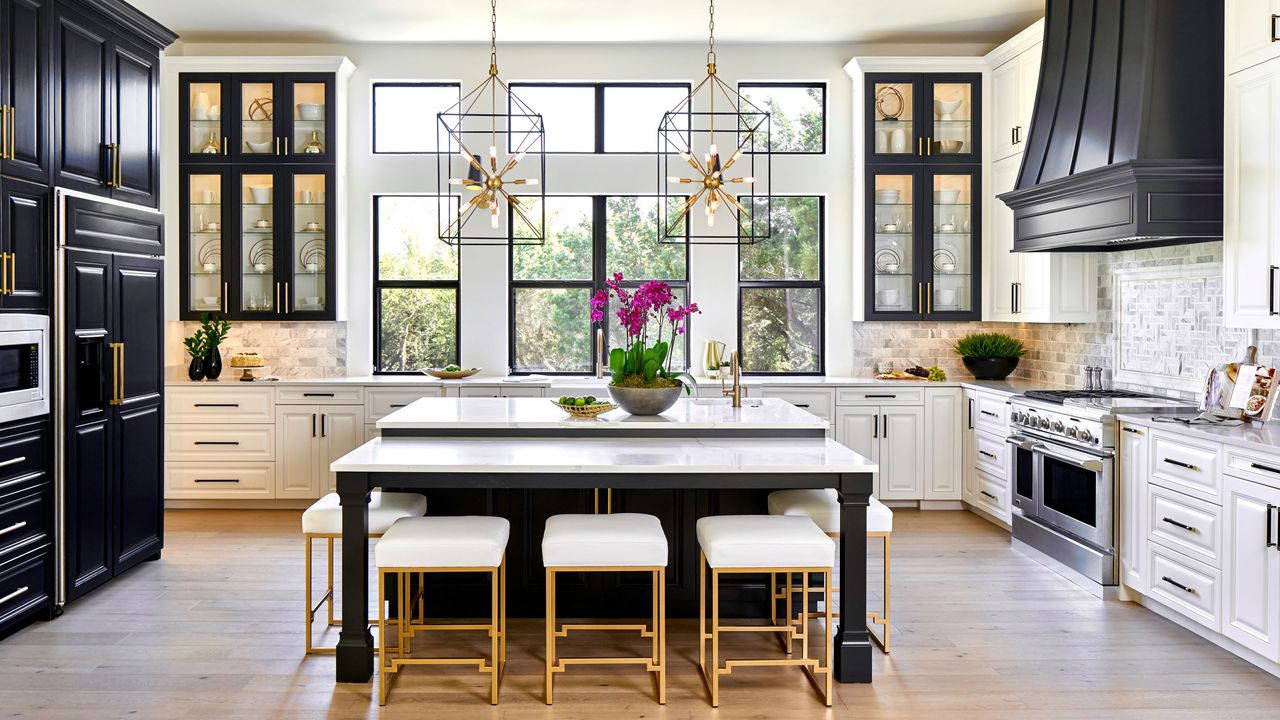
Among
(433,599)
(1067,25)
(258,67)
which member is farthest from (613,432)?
(258,67)

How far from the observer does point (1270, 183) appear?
3.76 metres

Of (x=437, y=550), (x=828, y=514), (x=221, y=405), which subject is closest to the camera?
(x=437, y=550)

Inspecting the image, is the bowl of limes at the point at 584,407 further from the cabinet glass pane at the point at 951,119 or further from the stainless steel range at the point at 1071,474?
the cabinet glass pane at the point at 951,119

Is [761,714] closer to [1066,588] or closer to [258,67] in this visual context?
[1066,588]

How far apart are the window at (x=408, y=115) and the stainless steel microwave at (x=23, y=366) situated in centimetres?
328

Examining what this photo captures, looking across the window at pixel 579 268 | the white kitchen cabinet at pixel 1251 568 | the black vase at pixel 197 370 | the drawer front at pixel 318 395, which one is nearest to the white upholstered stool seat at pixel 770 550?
the white kitchen cabinet at pixel 1251 568

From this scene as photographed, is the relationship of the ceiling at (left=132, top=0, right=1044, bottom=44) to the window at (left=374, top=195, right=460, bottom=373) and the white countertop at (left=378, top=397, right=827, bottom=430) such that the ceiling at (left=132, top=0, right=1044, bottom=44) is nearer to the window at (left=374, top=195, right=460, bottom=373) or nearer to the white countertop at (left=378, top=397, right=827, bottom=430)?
the window at (left=374, top=195, right=460, bottom=373)

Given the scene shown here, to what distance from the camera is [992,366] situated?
6418 millimetres

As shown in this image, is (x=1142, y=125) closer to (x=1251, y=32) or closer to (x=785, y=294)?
(x=1251, y=32)

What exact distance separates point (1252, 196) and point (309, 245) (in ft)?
18.5

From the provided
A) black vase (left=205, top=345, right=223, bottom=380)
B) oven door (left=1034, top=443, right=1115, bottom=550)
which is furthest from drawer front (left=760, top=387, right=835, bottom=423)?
black vase (left=205, top=345, right=223, bottom=380)

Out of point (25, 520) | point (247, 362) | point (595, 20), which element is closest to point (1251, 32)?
point (595, 20)

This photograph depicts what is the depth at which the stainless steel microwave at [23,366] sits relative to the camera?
12.2 feet

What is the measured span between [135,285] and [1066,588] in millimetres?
4895
